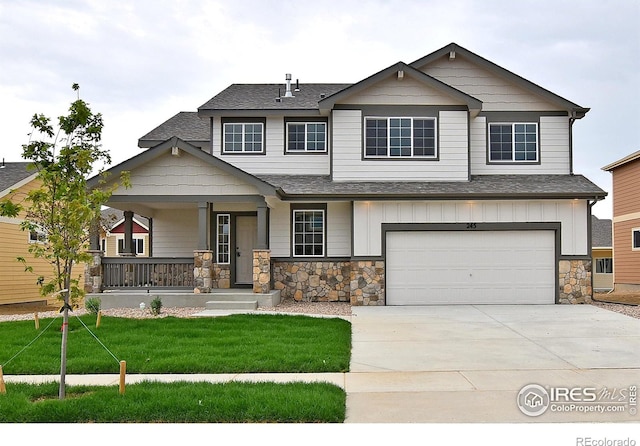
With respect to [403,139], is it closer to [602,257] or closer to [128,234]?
[128,234]

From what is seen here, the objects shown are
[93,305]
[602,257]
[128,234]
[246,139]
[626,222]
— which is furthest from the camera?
[602,257]

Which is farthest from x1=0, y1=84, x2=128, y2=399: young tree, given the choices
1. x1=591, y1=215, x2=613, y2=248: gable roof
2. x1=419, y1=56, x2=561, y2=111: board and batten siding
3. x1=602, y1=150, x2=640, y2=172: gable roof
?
x1=591, y1=215, x2=613, y2=248: gable roof

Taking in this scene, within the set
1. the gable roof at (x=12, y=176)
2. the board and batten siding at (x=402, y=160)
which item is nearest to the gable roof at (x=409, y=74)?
the board and batten siding at (x=402, y=160)

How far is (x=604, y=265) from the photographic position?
32000 millimetres

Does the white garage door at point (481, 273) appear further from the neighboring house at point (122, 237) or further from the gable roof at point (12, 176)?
the neighboring house at point (122, 237)

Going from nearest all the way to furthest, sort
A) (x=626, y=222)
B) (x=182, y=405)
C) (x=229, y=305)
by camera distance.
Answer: (x=182, y=405) → (x=229, y=305) → (x=626, y=222)

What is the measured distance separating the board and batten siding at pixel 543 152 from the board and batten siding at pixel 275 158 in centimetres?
453

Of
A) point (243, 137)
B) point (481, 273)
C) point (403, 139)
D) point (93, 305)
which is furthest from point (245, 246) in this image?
→ point (481, 273)

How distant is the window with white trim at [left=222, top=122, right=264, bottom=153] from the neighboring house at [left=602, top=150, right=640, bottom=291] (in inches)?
563

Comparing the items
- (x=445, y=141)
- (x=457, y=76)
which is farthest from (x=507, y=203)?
(x=457, y=76)

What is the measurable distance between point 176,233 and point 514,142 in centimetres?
1077

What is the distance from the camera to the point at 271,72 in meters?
22.7

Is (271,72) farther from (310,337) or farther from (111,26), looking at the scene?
(310,337)
